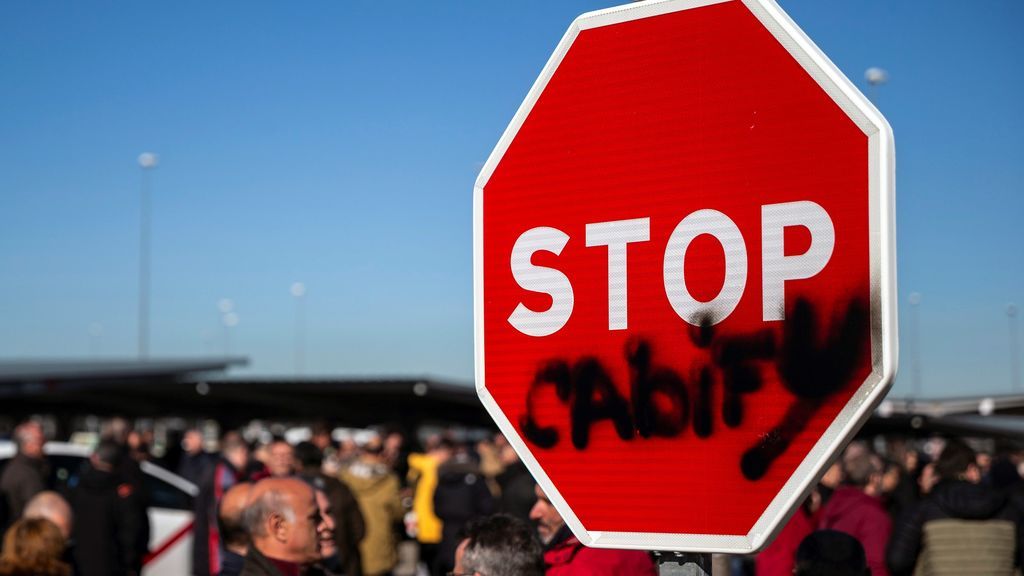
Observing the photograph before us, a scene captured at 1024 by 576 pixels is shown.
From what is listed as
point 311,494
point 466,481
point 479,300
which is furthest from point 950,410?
point 479,300

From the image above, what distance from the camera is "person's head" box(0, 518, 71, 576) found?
605 centimetres

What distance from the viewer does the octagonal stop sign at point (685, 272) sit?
1558 millimetres

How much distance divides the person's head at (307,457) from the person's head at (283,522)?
500 centimetres

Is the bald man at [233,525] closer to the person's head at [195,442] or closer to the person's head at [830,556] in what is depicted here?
the person's head at [830,556]

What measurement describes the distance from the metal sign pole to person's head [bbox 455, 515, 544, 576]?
2.22 metres

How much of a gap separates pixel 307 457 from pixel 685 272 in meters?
8.25

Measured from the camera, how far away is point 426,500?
43.8ft

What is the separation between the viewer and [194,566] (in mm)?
10617

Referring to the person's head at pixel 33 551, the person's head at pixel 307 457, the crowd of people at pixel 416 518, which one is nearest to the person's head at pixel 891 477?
the crowd of people at pixel 416 518

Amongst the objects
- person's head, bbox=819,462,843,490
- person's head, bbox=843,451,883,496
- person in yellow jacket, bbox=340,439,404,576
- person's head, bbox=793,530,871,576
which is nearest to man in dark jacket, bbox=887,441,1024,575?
person's head, bbox=843,451,883,496

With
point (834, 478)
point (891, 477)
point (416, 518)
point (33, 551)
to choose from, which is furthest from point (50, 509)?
point (891, 477)

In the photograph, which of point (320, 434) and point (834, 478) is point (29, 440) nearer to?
point (320, 434)

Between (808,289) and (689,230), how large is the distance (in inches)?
7.8

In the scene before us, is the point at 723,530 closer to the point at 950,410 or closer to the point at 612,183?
the point at 612,183
